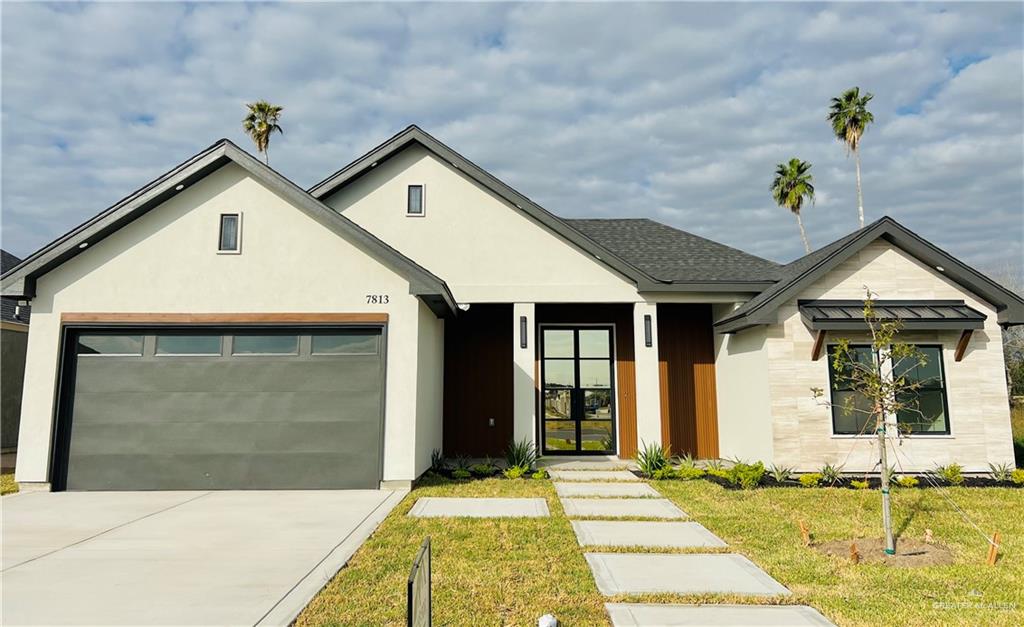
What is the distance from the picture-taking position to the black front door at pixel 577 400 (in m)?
13.5

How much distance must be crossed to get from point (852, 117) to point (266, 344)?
1228 inches

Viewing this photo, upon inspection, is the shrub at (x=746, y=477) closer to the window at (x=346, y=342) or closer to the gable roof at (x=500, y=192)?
the gable roof at (x=500, y=192)

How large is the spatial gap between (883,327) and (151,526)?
30.0 ft

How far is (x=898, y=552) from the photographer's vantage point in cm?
598

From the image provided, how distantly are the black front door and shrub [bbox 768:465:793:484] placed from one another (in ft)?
12.9

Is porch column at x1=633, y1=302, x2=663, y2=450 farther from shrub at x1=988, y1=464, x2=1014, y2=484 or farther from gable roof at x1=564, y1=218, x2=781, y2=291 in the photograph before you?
shrub at x1=988, y1=464, x2=1014, y2=484

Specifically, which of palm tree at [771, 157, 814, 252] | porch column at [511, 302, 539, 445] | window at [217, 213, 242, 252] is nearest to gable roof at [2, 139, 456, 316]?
window at [217, 213, 242, 252]

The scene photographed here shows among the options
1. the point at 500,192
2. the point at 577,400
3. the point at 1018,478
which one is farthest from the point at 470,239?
the point at 1018,478

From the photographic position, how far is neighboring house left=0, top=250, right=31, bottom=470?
1214 cm

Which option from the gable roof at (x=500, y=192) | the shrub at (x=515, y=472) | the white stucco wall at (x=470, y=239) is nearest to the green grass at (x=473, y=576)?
the shrub at (x=515, y=472)

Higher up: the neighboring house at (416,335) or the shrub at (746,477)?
the neighboring house at (416,335)

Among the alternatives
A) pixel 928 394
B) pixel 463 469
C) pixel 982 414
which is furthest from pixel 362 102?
pixel 982 414

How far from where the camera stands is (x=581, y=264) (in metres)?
12.4

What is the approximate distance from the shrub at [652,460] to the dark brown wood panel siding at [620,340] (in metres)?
1.87
